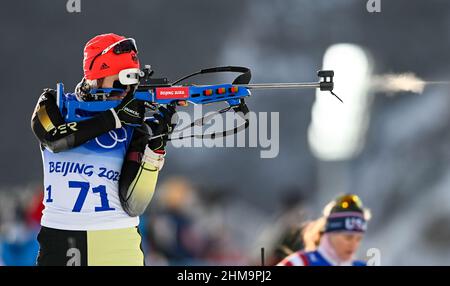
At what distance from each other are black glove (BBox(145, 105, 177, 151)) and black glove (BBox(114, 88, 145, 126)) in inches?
3.6

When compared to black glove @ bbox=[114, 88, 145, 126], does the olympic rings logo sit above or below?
below

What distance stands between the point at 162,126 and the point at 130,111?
18 cm

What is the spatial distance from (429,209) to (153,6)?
3.72 metres

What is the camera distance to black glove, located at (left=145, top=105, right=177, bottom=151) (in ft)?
15.4

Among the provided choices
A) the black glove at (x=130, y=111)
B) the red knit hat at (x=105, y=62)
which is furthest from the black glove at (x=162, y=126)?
the red knit hat at (x=105, y=62)

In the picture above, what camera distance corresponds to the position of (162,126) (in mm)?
4703

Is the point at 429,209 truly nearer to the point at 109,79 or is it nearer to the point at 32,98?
the point at 32,98

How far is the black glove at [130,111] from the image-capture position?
183 inches

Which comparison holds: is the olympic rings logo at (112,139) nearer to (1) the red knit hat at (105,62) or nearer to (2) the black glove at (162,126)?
(2) the black glove at (162,126)

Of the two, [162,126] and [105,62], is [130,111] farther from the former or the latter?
[105,62]

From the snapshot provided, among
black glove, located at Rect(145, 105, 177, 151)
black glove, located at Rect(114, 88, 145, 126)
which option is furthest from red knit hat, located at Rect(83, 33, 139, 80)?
black glove, located at Rect(145, 105, 177, 151)

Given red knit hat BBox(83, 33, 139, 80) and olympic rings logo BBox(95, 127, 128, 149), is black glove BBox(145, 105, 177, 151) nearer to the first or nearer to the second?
olympic rings logo BBox(95, 127, 128, 149)

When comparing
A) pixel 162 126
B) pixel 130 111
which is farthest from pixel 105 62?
pixel 162 126
